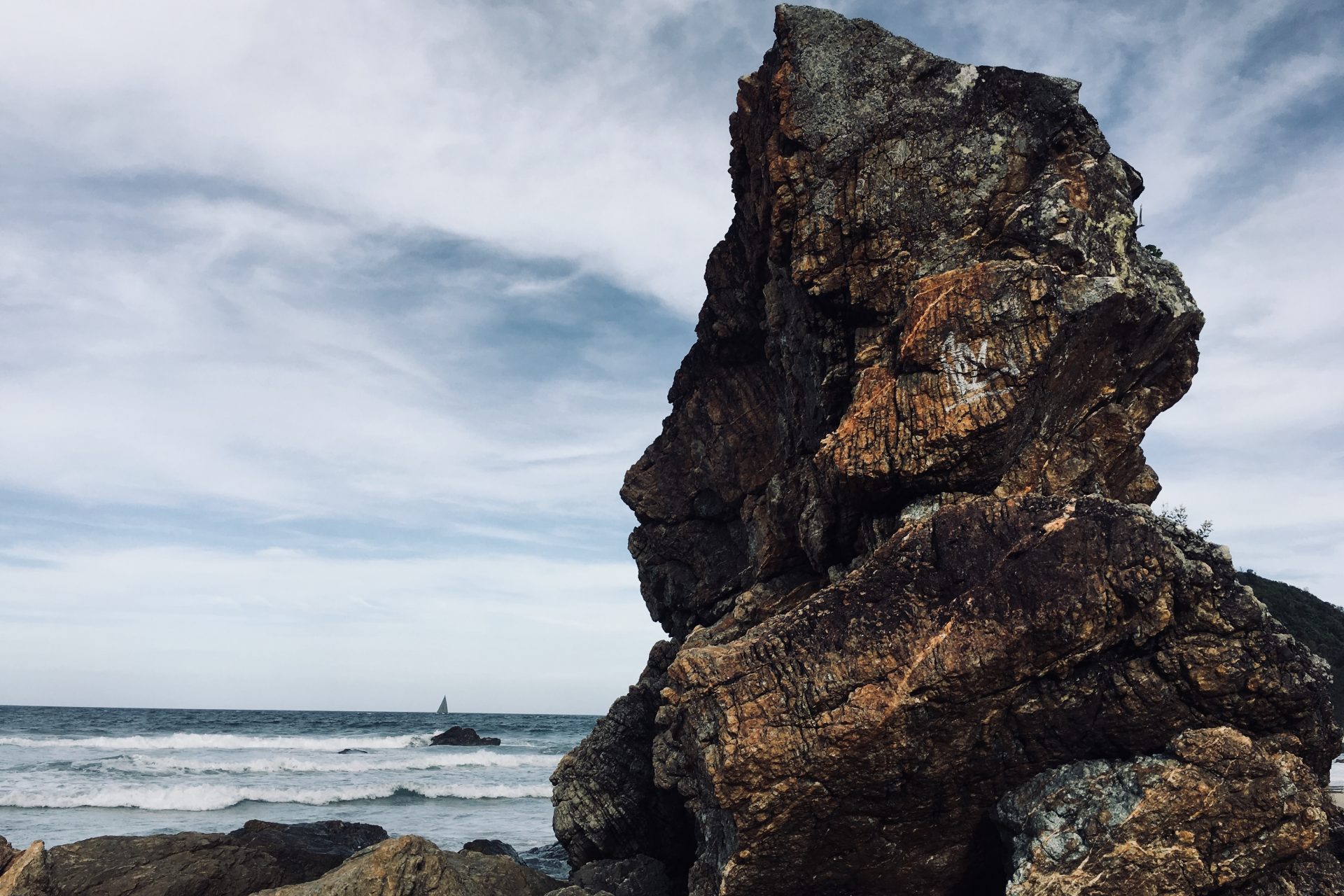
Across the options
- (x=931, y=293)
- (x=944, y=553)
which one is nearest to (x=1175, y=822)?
(x=944, y=553)

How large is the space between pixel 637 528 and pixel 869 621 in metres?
15.6

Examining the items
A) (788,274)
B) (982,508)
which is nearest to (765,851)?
(982,508)

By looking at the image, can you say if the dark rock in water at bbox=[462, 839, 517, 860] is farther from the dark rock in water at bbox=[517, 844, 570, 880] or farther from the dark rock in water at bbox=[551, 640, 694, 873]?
the dark rock in water at bbox=[551, 640, 694, 873]

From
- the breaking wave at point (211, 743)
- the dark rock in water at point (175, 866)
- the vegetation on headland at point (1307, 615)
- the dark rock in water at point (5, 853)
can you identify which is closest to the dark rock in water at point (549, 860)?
the dark rock in water at point (175, 866)

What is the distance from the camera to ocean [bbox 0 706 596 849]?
32406 mm

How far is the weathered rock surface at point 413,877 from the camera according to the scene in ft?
44.0

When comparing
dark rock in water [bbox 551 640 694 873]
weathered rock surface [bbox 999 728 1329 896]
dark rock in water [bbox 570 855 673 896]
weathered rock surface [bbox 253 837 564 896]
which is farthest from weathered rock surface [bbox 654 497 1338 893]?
dark rock in water [bbox 551 640 694 873]

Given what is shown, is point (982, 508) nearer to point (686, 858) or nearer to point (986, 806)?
point (986, 806)

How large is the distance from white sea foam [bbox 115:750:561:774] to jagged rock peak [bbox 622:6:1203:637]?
45370 millimetres

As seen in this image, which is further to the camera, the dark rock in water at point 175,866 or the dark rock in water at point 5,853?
the dark rock in water at point 175,866

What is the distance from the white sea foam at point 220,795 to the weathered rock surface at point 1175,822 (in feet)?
122

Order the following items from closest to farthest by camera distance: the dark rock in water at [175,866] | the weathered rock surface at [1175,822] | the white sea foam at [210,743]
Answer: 1. the weathered rock surface at [1175,822]
2. the dark rock in water at [175,866]
3. the white sea foam at [210,743]

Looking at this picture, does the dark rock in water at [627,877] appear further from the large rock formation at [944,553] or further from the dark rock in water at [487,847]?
the dark rock in water at [487,847]

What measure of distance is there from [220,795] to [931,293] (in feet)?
133
